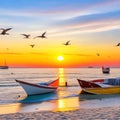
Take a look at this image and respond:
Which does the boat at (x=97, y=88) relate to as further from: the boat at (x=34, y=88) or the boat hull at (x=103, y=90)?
the boat at (x=34, y=88)

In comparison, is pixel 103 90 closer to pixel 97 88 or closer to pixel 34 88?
pixel 97 88

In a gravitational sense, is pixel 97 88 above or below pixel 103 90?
above

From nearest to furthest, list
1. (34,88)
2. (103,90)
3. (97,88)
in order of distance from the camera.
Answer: (97,88), (103,90), (34,88)

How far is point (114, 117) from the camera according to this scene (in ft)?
60.5

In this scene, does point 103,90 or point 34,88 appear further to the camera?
point 34,88

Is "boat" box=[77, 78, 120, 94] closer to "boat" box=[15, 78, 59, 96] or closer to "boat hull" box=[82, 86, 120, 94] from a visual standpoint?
"boat hull" box=[82, 86, 120, 94]

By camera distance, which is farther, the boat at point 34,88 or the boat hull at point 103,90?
the boat at point 34,88

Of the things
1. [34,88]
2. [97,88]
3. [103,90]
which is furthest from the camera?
[34,88]

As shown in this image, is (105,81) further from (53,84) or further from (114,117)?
(114,117)

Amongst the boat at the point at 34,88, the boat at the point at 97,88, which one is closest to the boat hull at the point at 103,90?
the boat at the point at 97,88

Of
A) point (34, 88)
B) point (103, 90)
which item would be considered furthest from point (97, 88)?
point (34, 88)

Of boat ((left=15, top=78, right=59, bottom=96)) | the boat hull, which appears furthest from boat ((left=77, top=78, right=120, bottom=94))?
boat ((left=15, top=78, right=59, bottom=96))

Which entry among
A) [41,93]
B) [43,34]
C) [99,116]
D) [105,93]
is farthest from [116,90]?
[99,116]

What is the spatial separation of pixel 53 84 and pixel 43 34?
512 inches
